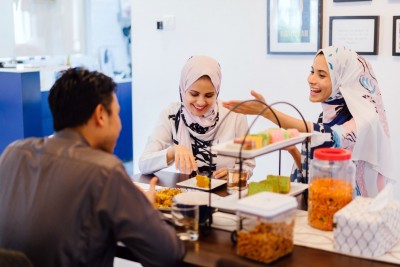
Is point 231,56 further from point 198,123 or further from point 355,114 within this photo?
point 355,114

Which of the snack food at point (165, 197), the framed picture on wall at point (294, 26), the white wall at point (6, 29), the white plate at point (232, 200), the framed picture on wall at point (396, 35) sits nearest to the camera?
the white plate at point (232, 200)

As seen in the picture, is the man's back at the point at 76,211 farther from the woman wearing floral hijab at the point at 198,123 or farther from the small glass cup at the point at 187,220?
the woman wearing floral hijab at the point at 198,123

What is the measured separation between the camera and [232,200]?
1972mm

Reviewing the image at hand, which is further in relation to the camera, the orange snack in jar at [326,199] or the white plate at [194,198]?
the white plate at [194,198]

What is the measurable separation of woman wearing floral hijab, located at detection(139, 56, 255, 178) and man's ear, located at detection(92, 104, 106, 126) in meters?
1.00

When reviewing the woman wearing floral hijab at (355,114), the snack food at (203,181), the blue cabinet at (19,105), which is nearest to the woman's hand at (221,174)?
the snack food at (203,181)

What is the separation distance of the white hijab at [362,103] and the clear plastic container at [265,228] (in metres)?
0.98

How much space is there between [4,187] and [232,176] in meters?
0.89

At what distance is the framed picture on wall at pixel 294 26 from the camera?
12.1 ft

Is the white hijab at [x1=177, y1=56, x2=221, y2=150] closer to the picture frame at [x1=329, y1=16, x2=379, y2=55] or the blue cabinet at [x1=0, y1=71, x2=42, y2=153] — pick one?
the picture frame at [x1=329, y1=16, x2=379, y2=55]

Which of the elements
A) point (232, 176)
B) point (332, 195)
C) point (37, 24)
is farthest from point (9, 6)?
point (332, 195)

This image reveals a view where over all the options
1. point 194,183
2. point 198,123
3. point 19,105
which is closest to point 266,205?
point 194,183

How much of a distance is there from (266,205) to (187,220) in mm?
309

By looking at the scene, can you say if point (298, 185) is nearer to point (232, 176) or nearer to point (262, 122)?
point (232, 176)
